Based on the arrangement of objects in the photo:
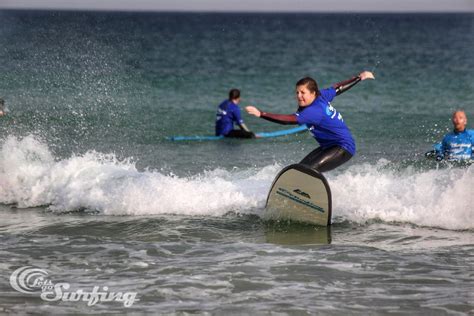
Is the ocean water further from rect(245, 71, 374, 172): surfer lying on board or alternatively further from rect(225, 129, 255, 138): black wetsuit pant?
rect(245, 71, 374, 172): surfer lying on board

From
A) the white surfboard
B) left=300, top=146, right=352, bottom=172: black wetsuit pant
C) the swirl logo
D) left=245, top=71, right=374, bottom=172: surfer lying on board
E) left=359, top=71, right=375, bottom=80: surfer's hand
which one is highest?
left=359, top=71, right=375, bottom=80: surfer's hand

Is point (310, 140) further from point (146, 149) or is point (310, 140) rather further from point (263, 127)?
point (146, 149)

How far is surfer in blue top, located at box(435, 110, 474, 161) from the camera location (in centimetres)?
1369

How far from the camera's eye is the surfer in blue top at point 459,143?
44.9 ft

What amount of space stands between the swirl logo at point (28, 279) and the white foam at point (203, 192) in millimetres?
3277

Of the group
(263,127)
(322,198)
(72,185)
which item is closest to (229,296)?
(322,198)

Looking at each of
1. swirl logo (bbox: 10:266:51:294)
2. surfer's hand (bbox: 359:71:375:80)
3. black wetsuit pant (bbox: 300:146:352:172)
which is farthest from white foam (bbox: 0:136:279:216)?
swirl logo (bbox: 10:266:51:294)

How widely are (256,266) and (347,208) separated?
9.81 ft

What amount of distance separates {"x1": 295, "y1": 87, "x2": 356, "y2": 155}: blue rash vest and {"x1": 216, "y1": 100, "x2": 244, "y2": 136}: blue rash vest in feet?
28.4

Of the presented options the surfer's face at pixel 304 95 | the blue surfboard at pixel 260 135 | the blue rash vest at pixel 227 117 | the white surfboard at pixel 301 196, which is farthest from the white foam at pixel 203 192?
the blue rash vest at pixel 227 117

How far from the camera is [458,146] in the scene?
13.8 meters

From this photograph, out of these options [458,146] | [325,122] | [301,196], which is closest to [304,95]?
[325,122]

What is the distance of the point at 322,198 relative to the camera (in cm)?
1051

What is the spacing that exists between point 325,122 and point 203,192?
251 centimetres
